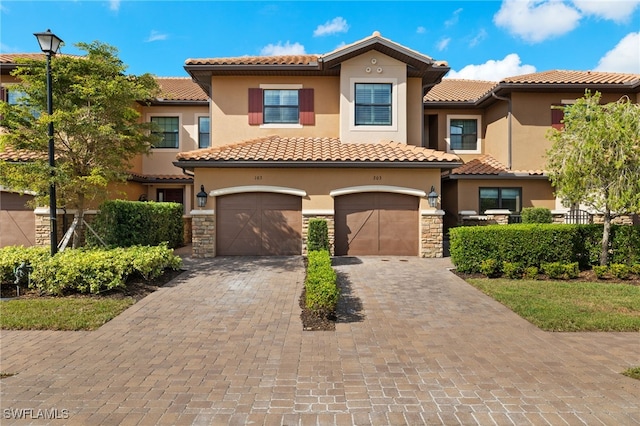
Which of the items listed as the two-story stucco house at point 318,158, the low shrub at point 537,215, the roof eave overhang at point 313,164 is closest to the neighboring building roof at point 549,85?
the two-story stucco house at point 318,158

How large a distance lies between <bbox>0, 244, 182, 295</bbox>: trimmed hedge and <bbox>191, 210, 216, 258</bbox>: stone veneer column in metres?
3.98

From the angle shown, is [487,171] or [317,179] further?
[487,171]

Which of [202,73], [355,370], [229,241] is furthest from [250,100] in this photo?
[355,370]

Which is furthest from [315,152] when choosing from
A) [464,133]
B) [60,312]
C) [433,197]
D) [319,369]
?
[464,133]

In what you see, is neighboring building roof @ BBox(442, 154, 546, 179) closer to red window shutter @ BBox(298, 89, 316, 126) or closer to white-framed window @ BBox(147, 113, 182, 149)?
red window shutter @ BBox(298, 89, 316, 126)

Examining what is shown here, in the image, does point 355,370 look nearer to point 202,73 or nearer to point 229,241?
point 229,241

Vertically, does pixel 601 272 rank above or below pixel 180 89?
below

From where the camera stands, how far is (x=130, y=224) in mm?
12312

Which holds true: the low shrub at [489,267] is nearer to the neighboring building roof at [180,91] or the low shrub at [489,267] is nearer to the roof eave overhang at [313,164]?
the roof eave overhang at [313,164]

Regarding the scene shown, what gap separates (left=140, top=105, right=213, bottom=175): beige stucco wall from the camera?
18.5 metres

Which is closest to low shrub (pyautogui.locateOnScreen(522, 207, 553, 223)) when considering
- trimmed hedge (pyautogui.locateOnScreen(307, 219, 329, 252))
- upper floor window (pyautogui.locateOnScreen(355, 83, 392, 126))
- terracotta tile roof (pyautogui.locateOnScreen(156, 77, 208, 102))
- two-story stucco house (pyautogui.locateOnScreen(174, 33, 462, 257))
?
two-story stucco house (pyautogui.locateOnScreen(174, 33, 462, 257))

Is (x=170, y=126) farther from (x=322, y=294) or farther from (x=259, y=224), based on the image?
(x=322, y=294)

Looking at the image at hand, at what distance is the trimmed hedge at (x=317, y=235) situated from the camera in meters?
12.1

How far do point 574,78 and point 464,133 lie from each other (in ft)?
17.2
